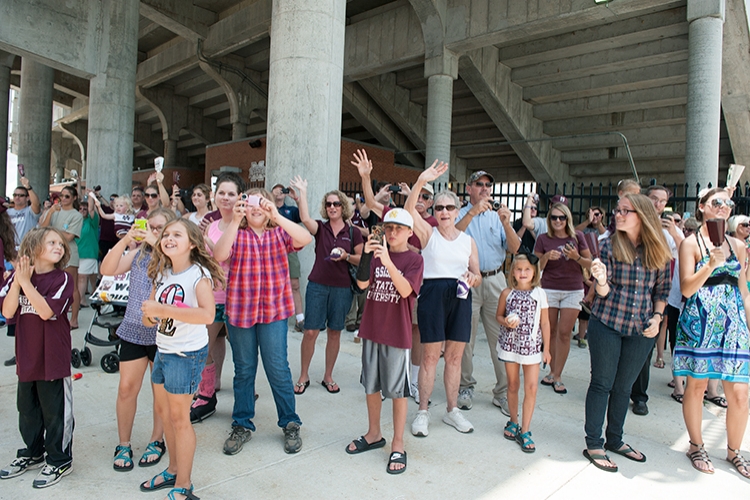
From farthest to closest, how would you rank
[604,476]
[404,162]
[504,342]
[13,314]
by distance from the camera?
[404,162], [504,342], [604,476], [13,314]

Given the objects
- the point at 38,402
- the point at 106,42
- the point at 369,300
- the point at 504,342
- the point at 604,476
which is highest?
the point at 106,42

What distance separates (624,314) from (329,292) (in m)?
2.59

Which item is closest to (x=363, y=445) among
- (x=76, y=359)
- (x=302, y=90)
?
(x=76, y=359)

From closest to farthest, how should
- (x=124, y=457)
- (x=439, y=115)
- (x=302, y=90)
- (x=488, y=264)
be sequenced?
(x=124, y=457)
(x=488, y=264)
(x=302, y=90)
(x=439, y=115)

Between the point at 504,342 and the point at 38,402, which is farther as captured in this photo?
the point at 504,342

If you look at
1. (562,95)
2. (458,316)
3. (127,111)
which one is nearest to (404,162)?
(562,95)

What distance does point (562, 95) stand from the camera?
16.6 metres

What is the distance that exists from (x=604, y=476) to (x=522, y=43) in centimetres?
1488

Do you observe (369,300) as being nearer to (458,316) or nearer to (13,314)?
(458,316)

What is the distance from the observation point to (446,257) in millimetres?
3971

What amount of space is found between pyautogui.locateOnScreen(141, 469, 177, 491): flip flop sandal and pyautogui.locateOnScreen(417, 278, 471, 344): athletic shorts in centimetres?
196

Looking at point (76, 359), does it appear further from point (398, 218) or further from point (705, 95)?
point (705, 95)

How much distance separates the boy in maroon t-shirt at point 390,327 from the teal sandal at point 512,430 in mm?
965

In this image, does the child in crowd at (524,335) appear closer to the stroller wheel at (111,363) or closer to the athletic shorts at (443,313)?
the athletic shorts at (443,313)
